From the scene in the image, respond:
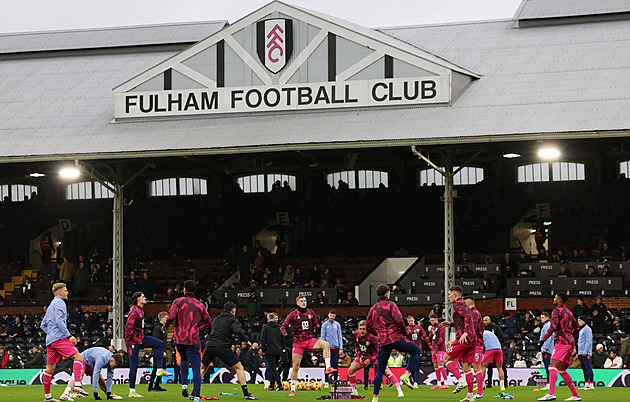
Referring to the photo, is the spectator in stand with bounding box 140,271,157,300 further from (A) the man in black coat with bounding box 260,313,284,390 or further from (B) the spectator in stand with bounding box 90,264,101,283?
(A) the man in black coat with bounding box 260,313,284,390

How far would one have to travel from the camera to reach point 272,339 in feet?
77.8

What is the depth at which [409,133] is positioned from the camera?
2905 cm

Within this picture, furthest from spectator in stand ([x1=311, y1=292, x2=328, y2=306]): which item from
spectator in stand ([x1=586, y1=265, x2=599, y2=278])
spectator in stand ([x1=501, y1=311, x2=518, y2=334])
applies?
spectator in stand ([x1=586, y1=265, x2=599, y2=278])

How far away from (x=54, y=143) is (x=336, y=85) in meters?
8.28

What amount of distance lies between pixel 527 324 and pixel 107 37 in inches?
783

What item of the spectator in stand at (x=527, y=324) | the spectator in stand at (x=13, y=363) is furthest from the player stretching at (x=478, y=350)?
the spectator in stand at (x=13, y=363)

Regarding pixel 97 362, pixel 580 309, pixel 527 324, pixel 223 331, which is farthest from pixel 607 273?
pixel 97 362

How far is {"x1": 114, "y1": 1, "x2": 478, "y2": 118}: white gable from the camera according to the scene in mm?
31406

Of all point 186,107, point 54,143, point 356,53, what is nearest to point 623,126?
point 356,53

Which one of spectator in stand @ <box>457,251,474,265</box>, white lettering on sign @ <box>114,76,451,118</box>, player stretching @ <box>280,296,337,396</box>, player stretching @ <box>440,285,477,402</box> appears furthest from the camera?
spectator in stand @ <box>457,251,474,265</box>

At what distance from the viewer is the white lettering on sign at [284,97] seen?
102ft

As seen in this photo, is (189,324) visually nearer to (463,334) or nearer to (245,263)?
(463,334)

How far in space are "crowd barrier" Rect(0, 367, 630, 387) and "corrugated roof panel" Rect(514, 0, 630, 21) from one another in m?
14.4

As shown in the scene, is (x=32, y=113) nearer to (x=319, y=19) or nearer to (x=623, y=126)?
(x=319, y=19)
